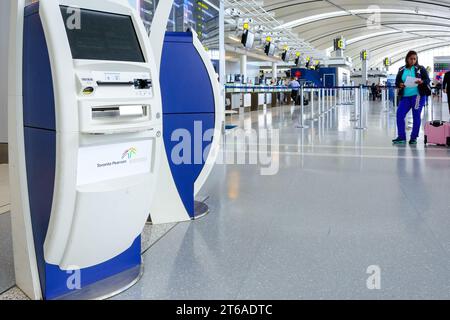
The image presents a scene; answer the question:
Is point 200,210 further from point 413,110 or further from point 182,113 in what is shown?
point 413,110

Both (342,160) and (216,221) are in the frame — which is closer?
(216,221)

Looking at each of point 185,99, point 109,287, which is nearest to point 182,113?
point 185,99

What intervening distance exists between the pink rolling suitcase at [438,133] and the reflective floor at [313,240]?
1.83m

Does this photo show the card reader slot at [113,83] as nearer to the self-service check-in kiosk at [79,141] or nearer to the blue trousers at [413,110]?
the self-service check-in kiosk at [79,141]

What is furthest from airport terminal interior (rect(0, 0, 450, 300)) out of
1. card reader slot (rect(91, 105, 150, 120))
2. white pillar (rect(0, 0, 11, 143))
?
white pillar (rect(0, 0, 11, 143))

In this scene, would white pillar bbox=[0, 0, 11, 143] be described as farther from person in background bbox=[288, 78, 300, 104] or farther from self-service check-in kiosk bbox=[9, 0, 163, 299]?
person in background bbox=[288, 78, 300, 104]

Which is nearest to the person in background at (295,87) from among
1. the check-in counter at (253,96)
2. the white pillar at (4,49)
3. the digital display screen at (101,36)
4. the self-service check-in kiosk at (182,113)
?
the check-in counter at (253,96)

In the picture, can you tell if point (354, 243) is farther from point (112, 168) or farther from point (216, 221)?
point (112, 168)

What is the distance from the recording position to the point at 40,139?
5.62 ft

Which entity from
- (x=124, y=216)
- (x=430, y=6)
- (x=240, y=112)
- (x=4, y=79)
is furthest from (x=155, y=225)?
(x=430, y=6)

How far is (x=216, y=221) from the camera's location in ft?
9.66

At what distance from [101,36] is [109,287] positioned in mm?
1047

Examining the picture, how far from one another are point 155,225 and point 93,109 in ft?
4.57

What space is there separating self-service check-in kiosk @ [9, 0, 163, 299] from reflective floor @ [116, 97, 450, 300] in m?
0.30
